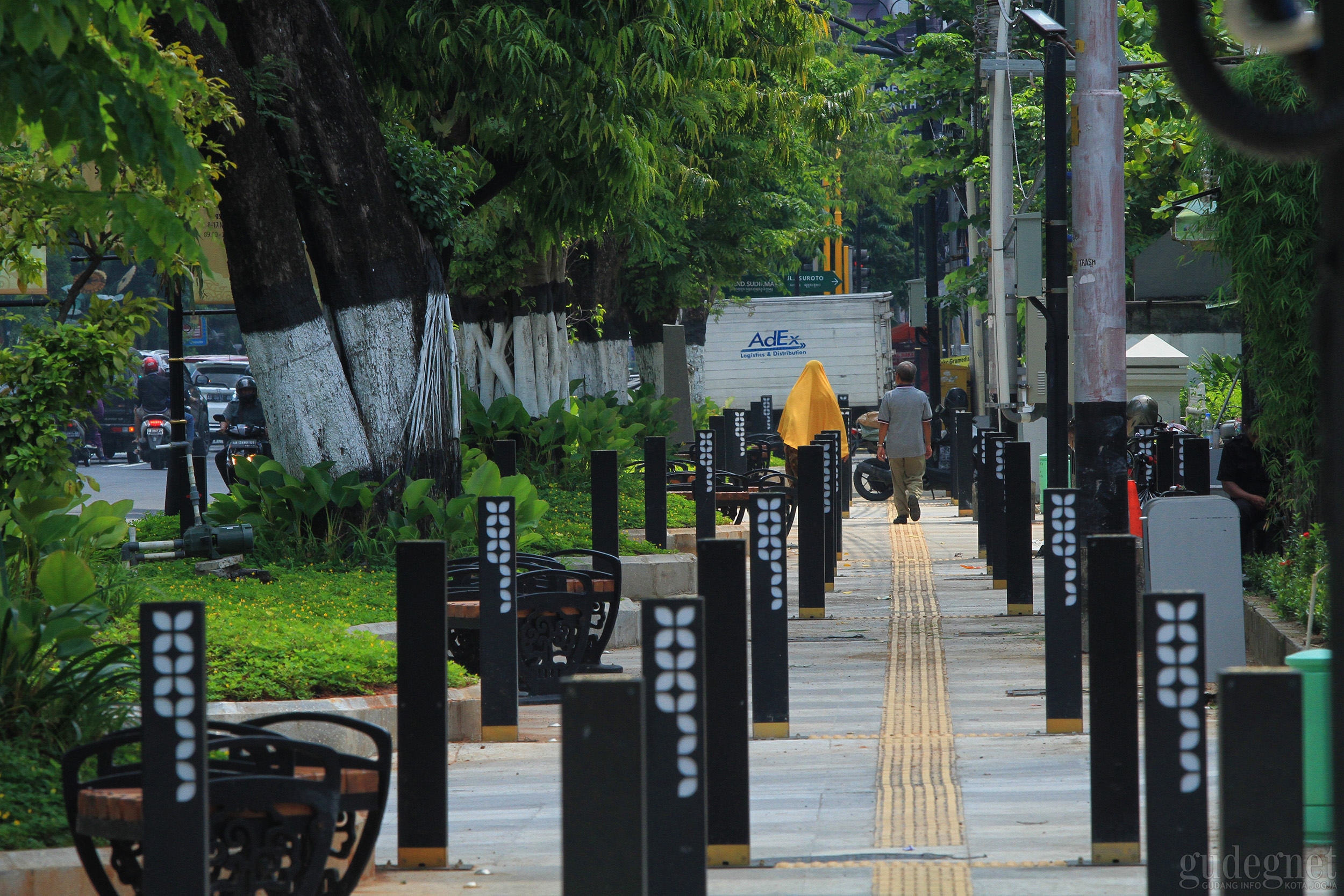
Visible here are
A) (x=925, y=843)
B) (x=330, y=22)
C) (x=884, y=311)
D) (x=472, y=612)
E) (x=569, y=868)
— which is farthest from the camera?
(x=884, y=311)

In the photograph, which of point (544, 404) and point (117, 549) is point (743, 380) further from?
point (117, 549)

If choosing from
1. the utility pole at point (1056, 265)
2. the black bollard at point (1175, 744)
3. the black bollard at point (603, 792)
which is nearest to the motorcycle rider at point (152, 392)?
the utility pole at point (1056, 265)

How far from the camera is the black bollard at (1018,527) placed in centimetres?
1188

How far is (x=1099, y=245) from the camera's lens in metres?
11.2

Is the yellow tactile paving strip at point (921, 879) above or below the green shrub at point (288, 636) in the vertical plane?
below

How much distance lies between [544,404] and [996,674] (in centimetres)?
1254

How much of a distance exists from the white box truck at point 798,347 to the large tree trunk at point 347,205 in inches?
1214

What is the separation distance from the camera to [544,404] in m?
21.6

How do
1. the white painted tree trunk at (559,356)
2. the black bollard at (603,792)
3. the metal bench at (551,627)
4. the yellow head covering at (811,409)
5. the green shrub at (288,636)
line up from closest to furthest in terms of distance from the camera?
1. the black bollard at (603,792)
2. the green shrub at (288,636)
3. the metal bench at (551,627)
4. the white painted tree trunk at (559,356)
5. the yellow head covering at (811,409)

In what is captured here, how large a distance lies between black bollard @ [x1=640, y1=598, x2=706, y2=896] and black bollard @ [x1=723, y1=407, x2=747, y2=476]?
19.4 m

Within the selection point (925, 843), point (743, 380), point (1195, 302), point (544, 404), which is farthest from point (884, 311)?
point (925, 843)

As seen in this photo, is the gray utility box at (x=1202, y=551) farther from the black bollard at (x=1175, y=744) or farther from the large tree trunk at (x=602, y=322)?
the large tree trunk at (x=602, y=322)

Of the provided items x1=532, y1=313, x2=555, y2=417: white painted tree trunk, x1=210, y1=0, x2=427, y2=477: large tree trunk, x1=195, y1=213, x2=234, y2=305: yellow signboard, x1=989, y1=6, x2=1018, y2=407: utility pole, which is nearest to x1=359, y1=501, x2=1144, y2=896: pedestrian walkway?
x1=210, y1=0, x2=427, y2=477: large tree trunk

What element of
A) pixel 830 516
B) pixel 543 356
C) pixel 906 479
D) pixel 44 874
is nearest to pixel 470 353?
pixel 543 356
